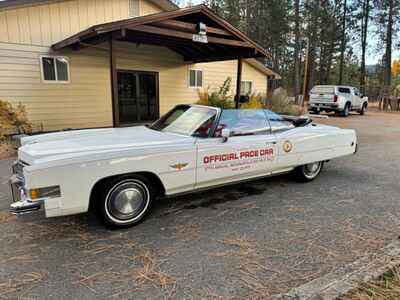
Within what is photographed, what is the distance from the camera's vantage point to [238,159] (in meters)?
3.90

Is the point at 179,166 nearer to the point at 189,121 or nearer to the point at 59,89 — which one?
the point at 189,121

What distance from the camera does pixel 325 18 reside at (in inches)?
1161

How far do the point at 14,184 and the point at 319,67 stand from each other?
39824 mm

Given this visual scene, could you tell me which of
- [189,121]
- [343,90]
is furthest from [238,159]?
[343,90]

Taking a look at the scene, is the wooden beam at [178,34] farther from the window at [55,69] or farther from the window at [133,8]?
the window at [133,8]

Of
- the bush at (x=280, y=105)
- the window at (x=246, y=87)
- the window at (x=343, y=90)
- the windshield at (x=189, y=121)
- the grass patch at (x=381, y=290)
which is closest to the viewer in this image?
the grass patch at (x=381, y=290)

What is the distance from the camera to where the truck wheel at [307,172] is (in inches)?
197

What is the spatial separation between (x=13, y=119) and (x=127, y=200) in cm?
687

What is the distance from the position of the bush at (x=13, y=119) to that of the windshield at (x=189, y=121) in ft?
18.9

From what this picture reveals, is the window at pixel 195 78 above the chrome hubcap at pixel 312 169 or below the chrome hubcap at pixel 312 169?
above

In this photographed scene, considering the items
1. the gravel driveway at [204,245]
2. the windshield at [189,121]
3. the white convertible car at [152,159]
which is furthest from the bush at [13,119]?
the windshield at [189,121]

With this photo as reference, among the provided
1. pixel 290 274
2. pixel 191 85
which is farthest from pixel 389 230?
pixel 191 85

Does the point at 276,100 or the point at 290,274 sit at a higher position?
the point at 276,100

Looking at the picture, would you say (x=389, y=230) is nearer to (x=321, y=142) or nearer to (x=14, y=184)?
(x=321, y=142)
